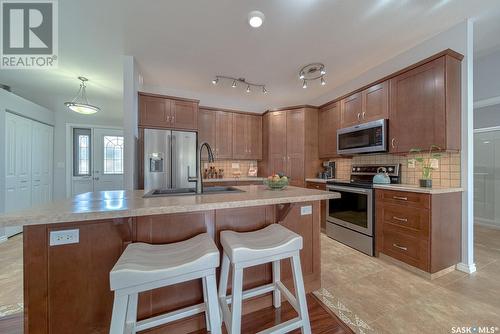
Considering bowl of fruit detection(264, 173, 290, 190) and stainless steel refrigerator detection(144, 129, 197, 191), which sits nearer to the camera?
bowl of fruit detection(264, 173, 290, 190)

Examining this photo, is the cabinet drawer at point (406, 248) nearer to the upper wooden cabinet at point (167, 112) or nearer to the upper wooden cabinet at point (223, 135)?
the upper wooden cabinet at point (223, 135)

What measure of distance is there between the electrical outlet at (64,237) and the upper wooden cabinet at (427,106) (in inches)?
128

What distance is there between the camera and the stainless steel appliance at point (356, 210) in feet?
8.41

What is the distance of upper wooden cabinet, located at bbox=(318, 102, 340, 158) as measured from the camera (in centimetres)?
355

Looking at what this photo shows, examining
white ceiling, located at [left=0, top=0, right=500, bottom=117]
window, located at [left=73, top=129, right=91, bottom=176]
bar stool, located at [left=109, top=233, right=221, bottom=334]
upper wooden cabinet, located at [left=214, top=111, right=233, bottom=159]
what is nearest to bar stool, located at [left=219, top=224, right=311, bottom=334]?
bar stool, located at [left=109, top=233, right=221, bottom=334]

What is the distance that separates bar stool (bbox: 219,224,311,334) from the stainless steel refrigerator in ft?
5.86

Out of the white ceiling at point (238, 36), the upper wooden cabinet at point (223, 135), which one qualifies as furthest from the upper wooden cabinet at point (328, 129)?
the upper wooden cabinet at point (223, 135)

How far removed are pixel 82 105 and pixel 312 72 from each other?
3.75 m

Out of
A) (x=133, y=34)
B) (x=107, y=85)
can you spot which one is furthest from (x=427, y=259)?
(x=107, y=85)

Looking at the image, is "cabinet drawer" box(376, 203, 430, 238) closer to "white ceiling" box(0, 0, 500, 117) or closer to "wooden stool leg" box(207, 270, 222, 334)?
"white ceiling" box(0, 0, 500, 117)

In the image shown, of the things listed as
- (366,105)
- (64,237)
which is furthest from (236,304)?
(366,105)

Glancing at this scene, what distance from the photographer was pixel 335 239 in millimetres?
3115

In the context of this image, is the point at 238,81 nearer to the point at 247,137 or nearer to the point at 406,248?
the point at 247,137

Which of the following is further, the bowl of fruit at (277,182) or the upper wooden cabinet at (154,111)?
the upper wooden cabinet at (154,111)
